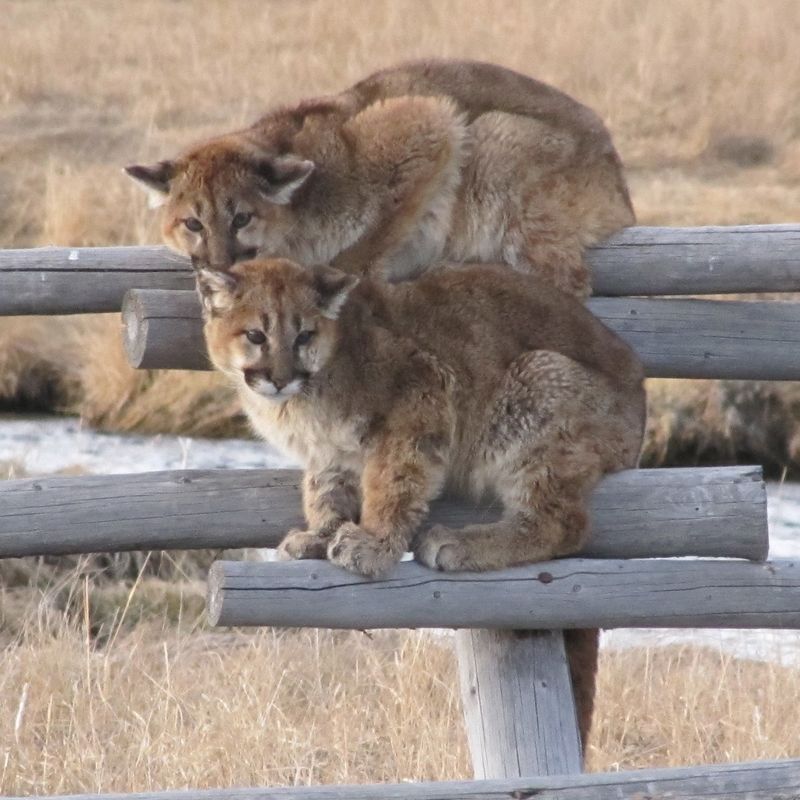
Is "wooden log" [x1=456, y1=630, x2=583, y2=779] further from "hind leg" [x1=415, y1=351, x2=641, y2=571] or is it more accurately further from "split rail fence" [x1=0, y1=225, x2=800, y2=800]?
"hind leg" [x1=415, y1=351, x2=641, y2=571]

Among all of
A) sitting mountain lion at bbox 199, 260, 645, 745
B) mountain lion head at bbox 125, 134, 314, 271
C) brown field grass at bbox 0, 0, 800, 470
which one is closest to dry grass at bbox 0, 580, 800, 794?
sitting mountain lion at bbox 199, 260, 645, 745

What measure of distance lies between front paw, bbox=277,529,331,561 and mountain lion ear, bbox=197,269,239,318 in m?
0.62

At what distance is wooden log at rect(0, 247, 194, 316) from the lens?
184 inches

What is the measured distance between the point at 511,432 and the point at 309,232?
965 millimetres

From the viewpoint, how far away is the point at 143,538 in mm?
4484

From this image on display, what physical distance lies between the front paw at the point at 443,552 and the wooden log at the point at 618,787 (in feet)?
2.25

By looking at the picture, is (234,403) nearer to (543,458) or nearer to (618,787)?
(543,458)

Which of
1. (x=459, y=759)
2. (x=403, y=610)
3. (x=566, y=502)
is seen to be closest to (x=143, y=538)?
(x=403, y=610)

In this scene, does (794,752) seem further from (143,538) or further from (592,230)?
(143,538)

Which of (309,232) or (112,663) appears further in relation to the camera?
(112,663)

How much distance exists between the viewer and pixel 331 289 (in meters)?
4.35

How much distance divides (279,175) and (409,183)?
1.43ft

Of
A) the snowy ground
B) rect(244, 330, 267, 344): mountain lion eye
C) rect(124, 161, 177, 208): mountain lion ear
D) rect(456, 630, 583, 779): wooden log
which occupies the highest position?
rect(124, 161, 177, 208): mountain lion ear

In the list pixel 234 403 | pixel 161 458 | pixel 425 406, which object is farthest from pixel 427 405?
pixel 234 403
